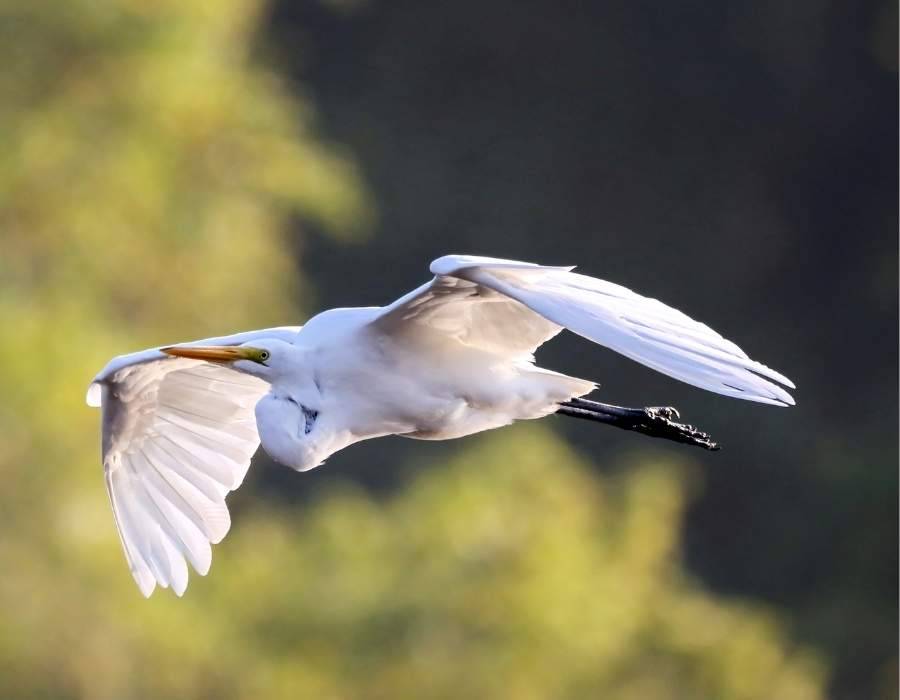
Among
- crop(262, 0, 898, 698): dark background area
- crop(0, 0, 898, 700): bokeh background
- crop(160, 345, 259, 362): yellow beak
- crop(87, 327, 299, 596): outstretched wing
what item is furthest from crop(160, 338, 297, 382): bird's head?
crop(262, 0, 898, 698): dark background area

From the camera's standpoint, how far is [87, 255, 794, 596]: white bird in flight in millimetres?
2621

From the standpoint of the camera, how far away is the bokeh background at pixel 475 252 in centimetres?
628

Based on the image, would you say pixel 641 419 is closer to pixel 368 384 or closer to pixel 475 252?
pixel 368 384

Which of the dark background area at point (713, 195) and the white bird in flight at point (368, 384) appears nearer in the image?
the white bird in flight at point (368, 384)

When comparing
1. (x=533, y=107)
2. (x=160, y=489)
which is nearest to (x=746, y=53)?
(x=533, y=107)

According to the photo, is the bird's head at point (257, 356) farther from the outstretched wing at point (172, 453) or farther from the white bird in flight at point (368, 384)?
the outstretched wing at point (172, 453)

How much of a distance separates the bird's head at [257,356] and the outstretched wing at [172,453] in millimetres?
320

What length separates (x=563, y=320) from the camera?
259cm

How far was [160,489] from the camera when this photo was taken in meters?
3.54

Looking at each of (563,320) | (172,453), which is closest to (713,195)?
(172,453)

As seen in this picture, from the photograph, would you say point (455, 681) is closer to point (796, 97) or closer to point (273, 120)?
point (273, 120)

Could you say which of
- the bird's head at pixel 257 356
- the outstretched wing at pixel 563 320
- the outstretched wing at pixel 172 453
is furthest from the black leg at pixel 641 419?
the outstretched wing at pixel 172 453

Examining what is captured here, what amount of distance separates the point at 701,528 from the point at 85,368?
16.8 feet

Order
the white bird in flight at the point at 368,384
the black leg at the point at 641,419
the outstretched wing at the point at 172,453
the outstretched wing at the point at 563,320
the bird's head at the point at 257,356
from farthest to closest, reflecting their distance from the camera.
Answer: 1. the outstretched wing at the point at 172,453
2. the black leg at the point at 641,419
3. the bird's head at the point at 257,356
4. the white bird in flight at the point at 368,384
5. the outstretched wing at the point at 563,320
